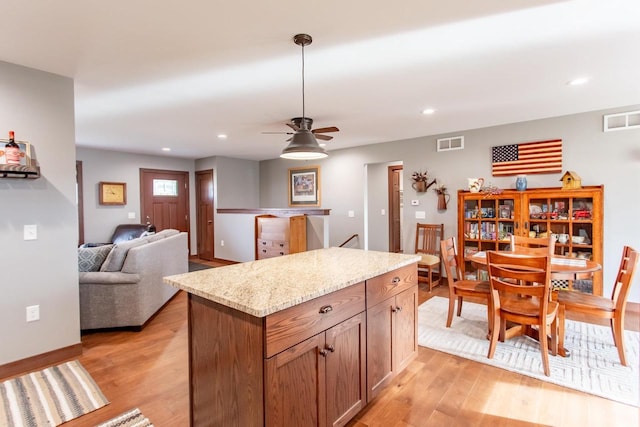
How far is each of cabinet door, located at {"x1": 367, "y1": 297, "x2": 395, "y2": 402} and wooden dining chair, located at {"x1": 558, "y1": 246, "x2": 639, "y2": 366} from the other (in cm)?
167

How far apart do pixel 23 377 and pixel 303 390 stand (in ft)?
7.79

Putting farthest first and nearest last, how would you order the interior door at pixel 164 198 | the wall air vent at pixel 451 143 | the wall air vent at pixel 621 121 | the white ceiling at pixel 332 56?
the interior door at pixel 164 198 < the wall air vent at pixel 451 143 < the wall air vent at pixel 621 121 < the white ceiling at pixel 332 56

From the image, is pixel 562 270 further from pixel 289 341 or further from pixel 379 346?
pixel 289 341

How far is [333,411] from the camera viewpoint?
169 centimetres

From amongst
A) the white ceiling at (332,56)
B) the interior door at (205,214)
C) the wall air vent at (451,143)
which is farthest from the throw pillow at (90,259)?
the wall air vent at (451,143)

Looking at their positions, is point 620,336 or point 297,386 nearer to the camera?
point 297,386

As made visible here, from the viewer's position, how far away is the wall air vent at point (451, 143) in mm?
4844

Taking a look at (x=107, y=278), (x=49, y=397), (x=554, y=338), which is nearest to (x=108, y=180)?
(x=107, y=278)

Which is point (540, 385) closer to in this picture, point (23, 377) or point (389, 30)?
point (389, 30)

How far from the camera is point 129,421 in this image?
1.93m

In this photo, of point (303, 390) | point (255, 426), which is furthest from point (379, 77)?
point (255, 426)

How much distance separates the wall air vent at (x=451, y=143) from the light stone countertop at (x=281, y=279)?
309 centimetres

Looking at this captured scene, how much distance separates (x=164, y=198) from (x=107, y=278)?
4095 millimetres

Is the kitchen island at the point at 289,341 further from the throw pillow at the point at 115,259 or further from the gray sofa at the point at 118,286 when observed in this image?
the throw pillow at the point at 115,259
